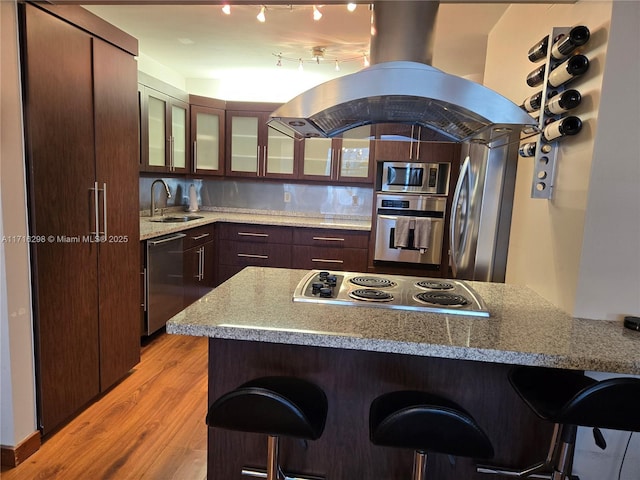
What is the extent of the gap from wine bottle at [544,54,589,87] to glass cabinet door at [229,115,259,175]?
324 cm

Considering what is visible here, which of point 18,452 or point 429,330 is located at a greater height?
point 429,330

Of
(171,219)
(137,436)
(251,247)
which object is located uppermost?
(171,219)

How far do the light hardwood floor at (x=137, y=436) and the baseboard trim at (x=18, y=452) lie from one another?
0.03 metres

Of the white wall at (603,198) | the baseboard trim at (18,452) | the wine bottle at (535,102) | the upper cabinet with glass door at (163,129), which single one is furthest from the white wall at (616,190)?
the upper cabinet with glass door at (163,129)

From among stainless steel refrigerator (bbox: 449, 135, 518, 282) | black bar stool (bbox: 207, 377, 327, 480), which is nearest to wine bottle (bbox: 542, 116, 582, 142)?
stainless steel refrigerator (bbox: 449, 135, 518, 282)

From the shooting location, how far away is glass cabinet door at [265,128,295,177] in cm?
438

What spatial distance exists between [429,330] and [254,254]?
3088 mm

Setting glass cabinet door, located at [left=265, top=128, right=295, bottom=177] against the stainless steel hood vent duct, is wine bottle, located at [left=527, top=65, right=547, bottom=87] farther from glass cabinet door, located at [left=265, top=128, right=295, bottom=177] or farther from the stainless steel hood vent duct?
glass cabinet door, located at [left=265, top=128, right=295, bottom=177]

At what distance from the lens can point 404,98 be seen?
1.40 metres

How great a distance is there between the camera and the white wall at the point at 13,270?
1.74m

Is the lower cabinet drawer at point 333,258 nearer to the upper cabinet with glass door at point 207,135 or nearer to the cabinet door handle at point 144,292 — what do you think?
the upper cabinet with glass door at point 207,135

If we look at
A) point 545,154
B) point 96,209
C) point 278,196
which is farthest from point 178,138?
point 545,154

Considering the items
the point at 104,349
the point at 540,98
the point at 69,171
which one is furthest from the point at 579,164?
the point at 104,349

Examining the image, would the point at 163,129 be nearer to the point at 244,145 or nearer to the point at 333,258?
the point at 244,145
